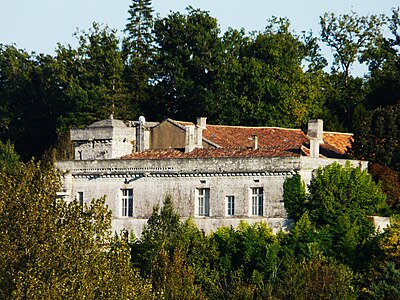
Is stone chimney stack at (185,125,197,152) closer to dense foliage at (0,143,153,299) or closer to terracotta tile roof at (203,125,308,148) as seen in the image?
terracotta tile roof at (203,125,308,148)

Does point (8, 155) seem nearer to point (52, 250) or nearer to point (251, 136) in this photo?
point (251, 136)

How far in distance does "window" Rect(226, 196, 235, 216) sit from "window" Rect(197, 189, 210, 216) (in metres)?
0.86

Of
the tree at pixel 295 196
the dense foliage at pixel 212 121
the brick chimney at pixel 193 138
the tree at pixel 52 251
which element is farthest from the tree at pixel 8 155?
the tree at pixel 52 251

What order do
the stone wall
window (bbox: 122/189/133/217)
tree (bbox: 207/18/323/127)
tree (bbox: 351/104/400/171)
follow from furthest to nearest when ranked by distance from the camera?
tree (bbox: 207/18/323/127), window (bbox: 122/189/133/217), tree (bbox: 351/104/400/171), the stone wall

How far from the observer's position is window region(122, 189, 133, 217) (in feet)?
194

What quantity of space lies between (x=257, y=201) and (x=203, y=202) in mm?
2458

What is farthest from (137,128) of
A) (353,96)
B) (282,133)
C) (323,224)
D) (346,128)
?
(353,96)

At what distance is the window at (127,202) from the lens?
194 ft

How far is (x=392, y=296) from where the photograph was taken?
51.3m

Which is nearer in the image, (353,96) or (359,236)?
(359,236)

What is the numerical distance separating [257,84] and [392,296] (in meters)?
25.4

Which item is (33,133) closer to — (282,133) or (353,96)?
(353,96)

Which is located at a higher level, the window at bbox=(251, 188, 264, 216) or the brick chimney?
the brick chimney

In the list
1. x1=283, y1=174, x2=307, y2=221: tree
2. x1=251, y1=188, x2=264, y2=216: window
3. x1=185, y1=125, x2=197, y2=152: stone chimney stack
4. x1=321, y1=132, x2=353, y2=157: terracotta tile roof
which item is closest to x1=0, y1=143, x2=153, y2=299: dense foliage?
x1=283, y1=174, x2=307, y2=221: tree
